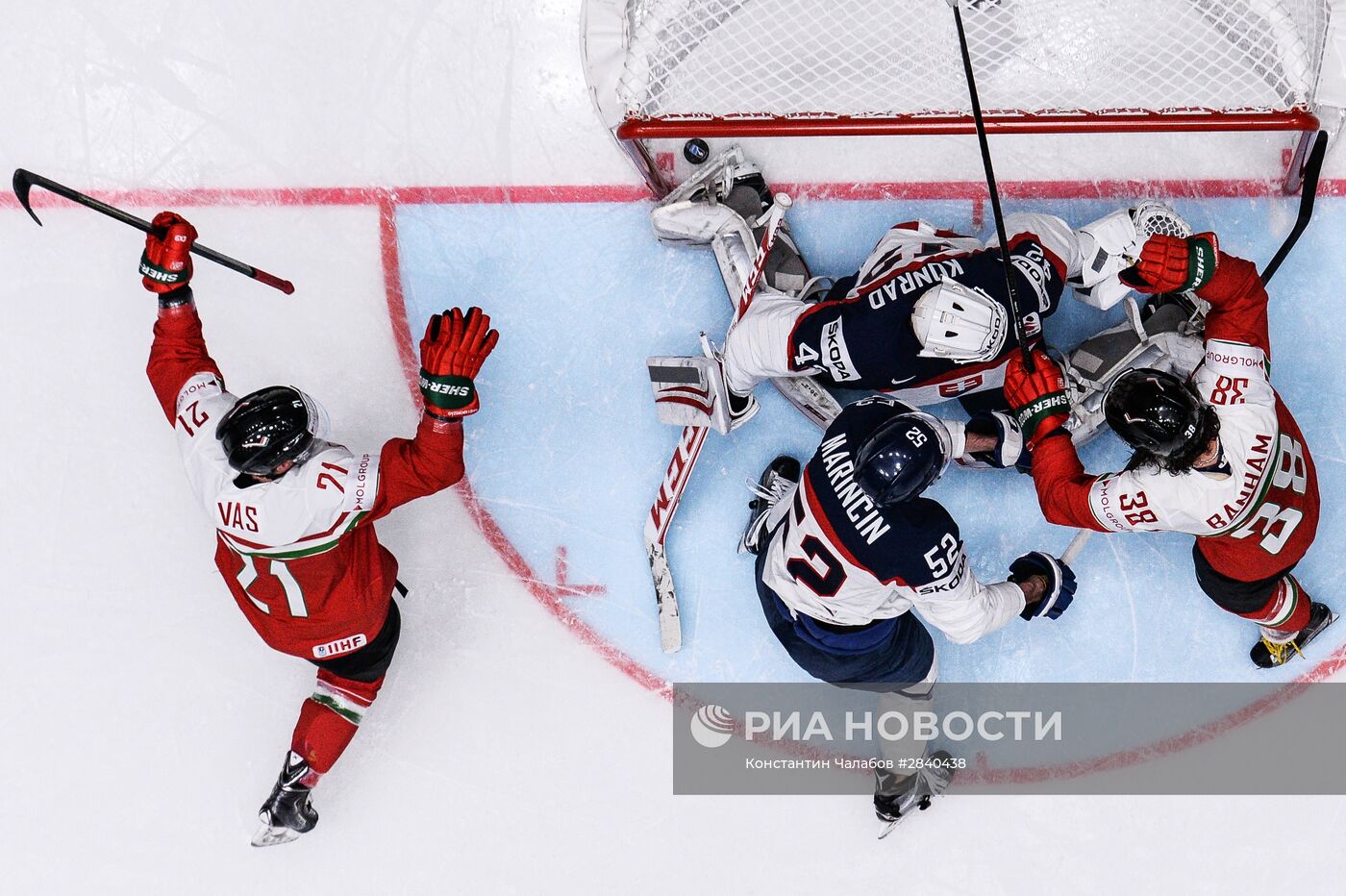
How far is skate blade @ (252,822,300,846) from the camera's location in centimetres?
377

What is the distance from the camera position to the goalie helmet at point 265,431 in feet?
9.77

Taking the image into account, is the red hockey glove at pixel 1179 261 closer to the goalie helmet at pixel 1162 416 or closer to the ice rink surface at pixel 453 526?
the goalie helmet at pixel 1162 416

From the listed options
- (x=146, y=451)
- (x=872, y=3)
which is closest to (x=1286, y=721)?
(x=872, y=3)

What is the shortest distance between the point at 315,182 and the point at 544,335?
0.98 m

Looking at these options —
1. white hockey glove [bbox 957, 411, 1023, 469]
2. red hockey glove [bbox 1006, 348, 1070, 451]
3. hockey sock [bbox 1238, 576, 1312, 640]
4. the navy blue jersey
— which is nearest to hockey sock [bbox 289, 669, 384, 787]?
the navy blue jersey

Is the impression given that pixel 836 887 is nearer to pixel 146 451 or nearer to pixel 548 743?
pixel 548 743

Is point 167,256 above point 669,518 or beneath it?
above

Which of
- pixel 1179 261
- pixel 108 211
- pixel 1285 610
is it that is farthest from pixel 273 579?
pixel 1285 610

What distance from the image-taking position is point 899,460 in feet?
9.21

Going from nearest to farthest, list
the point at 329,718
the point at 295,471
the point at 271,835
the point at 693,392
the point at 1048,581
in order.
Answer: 1. the point at 295,471
2. the point at 1048,581
3. the point at 693,392
4. the point at 329,718
5. the point at 271,835

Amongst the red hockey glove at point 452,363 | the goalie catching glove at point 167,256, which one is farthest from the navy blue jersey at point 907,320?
the goalie catching glove at point 167,256

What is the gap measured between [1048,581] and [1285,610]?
0.76 metres

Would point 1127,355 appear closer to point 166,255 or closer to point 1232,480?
point 1232,480

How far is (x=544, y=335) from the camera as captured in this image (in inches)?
151
